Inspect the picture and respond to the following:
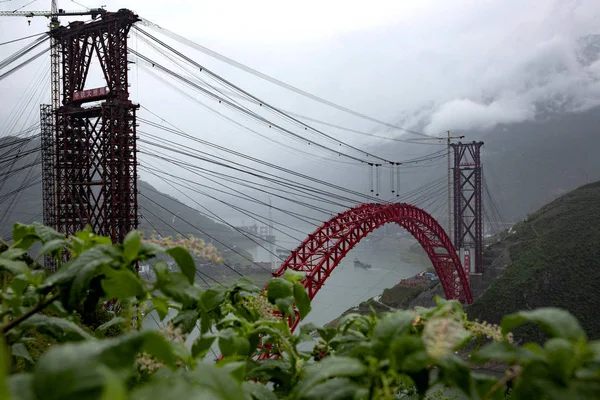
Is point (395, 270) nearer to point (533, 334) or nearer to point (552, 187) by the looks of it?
point (533, 334)

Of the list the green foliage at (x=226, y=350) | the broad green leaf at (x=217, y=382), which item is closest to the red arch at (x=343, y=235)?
the green foliage at (x=226, y=350)

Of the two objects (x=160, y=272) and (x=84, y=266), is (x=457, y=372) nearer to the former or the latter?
(x=160, y=272)

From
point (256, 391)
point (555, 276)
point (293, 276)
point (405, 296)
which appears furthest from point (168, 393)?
point (405, 296)

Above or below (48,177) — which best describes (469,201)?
above

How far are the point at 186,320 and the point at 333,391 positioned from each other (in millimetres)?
721

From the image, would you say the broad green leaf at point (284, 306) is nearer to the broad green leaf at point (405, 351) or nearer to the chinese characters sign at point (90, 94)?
the broad green leaf at point (405, 351)

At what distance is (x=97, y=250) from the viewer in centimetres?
110

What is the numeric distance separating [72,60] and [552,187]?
146239 mm

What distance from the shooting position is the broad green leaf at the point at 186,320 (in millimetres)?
1444

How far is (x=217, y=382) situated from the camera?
29.2 inches

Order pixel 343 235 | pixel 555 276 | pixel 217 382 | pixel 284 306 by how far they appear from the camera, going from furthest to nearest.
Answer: pixel 555 276
pixel 343 235
pixel 284 306
pixel 217 382

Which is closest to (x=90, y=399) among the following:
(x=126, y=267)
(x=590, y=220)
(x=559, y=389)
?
(x=126, y=267)

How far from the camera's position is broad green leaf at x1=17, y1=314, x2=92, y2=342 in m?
1.16

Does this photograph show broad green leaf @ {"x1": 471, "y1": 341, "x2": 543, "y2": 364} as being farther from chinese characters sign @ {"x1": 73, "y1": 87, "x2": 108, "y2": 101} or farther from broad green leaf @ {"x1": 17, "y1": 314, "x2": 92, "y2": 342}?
chinese characters sign @ {"x1": 73, "y1": 87, "x2": 108, "y2": 101}
